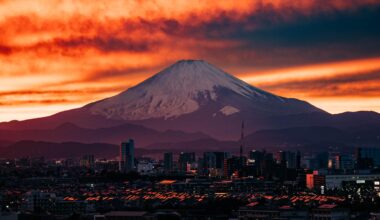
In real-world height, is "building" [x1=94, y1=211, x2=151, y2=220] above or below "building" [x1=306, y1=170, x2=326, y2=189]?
below

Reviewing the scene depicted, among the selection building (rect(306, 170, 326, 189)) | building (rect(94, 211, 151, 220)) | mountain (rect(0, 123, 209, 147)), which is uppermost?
mountain (rect(0, 123, 209, 147))

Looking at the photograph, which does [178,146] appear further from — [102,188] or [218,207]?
[218,207]

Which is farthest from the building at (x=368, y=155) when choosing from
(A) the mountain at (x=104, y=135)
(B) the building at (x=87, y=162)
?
(A) the mountain at (x=104, y=135)

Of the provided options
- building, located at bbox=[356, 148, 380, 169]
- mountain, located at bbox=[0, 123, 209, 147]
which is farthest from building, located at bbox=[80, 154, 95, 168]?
mountain, located at bbox=[0, 123, 209, 147]

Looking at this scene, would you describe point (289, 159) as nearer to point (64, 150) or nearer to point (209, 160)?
point (209, 160)

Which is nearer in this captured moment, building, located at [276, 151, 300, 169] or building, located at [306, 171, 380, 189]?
building, located at [306, 171, 380, 189]

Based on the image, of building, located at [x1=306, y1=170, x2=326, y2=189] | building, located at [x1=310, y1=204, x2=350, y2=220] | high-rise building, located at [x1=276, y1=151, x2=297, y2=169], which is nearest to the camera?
building, located at [x1=310, y1=204, x2=350, y2=220]

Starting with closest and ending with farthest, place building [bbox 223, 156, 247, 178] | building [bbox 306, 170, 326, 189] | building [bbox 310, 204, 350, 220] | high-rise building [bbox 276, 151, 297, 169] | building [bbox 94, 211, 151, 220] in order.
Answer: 1. building [bbox 310, 204, 350, 220]
2. building [bbox 94, 211, 151, 220]
3. building [bbox 306, 170, 326, 189]
4. building [bbox 223, 156, 247, 178]
5. high-rise building [bbox 276, 151, 297, 169]

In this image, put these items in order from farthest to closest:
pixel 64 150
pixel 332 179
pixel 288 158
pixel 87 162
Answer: pixel 64 150, pixel 87 162, pixel 288 158, pixel 332 179

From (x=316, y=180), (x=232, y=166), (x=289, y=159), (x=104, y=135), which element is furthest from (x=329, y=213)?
(x=104, y=135)

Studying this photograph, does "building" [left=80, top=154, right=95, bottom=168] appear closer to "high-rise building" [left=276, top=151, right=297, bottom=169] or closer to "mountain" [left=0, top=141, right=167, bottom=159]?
"high-rise building" [left=276, top=151, right=297, bottom=169]

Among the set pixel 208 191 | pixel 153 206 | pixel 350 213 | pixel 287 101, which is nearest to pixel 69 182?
pixel 208 191

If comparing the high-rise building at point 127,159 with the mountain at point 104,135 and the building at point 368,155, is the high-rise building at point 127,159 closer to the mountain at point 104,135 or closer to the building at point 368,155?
the building at point 368,155
